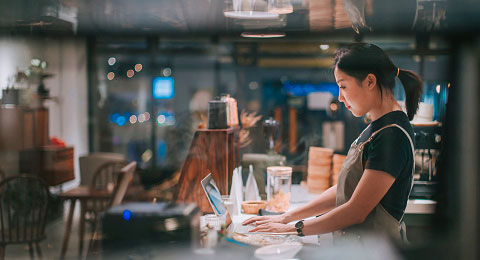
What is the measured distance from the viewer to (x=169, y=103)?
1.24 m

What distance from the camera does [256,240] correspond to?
149 centimetres

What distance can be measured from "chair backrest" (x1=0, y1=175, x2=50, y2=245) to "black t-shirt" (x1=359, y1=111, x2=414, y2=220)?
1.08m

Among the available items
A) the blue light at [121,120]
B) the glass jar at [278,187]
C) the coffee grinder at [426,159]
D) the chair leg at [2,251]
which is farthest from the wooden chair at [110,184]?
the coffee grinder at [426,159]

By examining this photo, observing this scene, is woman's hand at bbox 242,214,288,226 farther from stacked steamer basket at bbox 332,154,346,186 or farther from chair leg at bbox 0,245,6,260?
chair leg at bbox 0,245,6,260

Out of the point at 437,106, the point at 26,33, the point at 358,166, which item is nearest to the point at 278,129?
the point at 358,166

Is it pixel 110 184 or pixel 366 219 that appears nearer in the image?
pixel 110 184

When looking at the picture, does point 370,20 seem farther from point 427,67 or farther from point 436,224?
point 436,224

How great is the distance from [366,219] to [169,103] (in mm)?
760

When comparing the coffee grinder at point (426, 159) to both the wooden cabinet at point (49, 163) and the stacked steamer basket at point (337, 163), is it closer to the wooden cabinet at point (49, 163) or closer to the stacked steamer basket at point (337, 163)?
the stacked steamer basket at point (337, 163)

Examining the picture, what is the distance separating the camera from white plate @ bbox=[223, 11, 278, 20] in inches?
53.6

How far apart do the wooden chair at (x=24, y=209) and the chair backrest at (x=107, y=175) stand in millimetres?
181

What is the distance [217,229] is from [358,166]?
54cm

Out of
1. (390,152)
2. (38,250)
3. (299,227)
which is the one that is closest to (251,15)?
(390,152)

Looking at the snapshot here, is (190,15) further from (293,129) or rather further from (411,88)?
(411,88)
